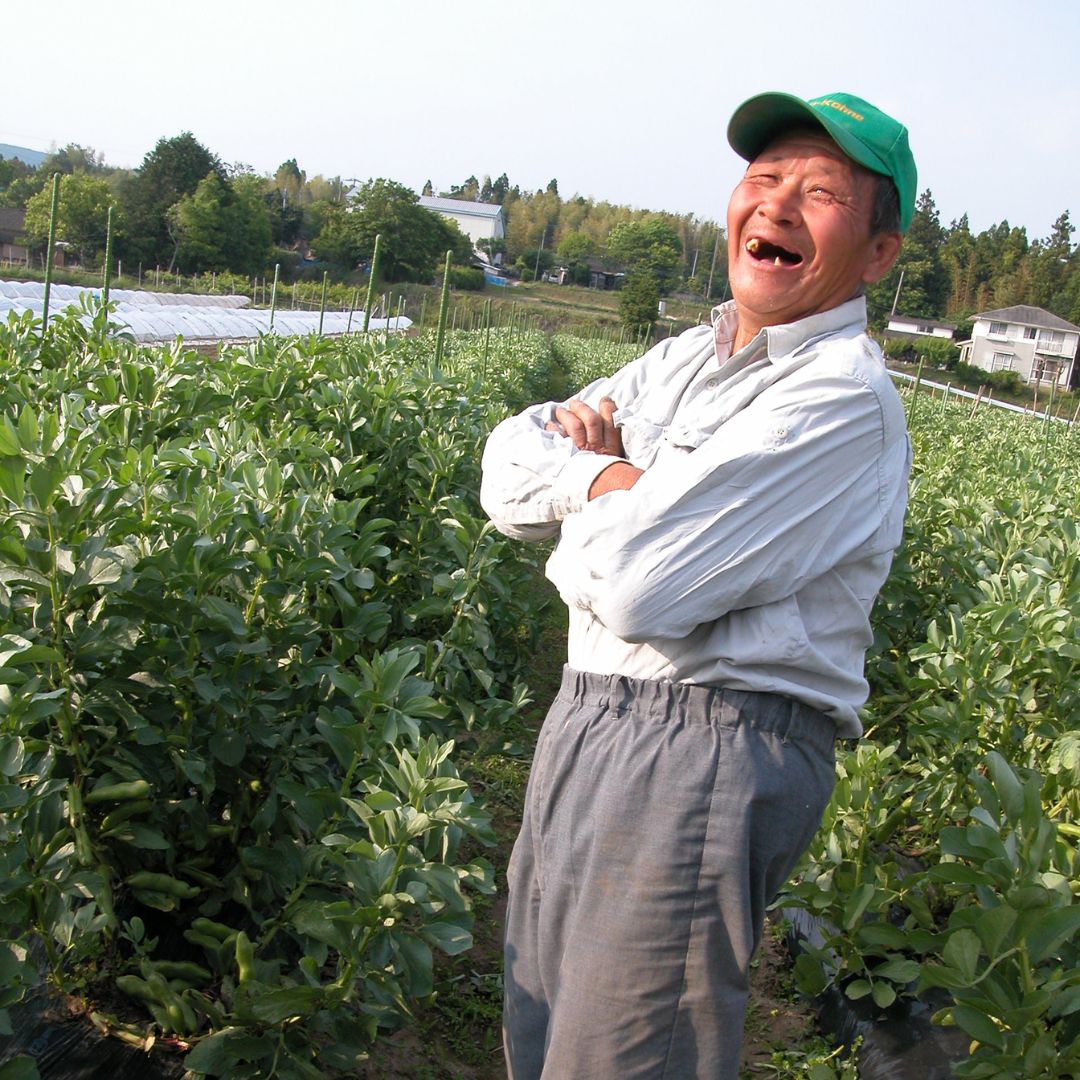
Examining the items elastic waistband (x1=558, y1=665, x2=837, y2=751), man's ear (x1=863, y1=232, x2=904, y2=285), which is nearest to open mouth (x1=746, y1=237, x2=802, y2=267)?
man's ear (x1=863, y1=232, x2=904, y2=285)

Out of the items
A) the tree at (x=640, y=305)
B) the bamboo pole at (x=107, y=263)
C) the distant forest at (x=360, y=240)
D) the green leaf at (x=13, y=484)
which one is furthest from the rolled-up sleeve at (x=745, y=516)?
the tree at (x=640, y=305)

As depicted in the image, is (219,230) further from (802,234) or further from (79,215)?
(802,234)

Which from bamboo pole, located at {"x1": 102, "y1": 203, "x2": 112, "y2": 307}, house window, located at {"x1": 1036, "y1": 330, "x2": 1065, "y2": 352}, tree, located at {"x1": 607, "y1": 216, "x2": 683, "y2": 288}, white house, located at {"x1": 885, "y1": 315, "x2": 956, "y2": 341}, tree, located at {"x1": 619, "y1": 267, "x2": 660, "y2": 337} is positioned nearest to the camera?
bamboo pole, located at {"x1": 102, "y1": 203, "x2": 112, "y2": 307}

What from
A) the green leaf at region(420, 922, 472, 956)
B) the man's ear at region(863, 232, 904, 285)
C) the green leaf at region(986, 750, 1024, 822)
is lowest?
the green leaf at region(420, 922, 472, 956)

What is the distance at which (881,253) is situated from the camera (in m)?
1.70

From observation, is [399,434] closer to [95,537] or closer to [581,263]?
[95,537]

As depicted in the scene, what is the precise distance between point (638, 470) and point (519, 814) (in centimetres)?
268

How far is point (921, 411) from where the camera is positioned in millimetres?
21750

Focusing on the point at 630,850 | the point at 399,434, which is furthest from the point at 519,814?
the point at 630,850

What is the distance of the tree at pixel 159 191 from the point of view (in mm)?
50875

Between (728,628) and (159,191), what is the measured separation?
2416 inches

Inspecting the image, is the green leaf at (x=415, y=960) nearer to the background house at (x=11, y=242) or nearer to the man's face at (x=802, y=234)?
the man's face at (x=802, y=234)

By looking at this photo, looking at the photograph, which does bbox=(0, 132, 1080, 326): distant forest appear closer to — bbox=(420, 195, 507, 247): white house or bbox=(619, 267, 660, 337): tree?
bbox=(420, 195, 507, 247): white house

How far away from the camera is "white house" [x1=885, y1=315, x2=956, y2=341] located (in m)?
70.7
